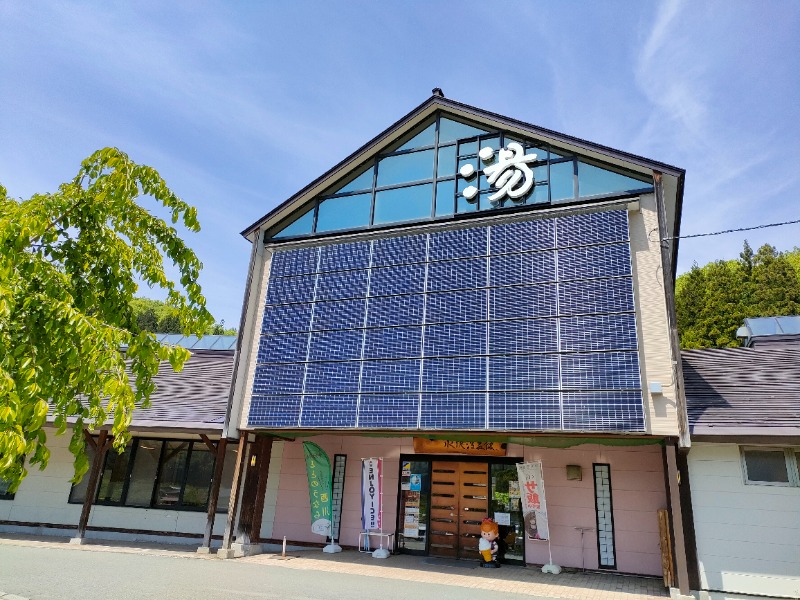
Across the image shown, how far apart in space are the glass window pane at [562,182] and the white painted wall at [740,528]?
5.36 m

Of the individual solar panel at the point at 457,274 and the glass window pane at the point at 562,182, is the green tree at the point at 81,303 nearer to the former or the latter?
the individual solar panel at the point at 457,274

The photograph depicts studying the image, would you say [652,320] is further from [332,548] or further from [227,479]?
[227,479]

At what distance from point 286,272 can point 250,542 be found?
20.0ft

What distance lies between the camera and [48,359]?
3.59 metres

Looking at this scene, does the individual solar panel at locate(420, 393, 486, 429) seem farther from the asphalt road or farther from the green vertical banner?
the green vertical banner

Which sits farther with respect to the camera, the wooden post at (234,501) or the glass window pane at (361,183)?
the glass window pane at (361,183)

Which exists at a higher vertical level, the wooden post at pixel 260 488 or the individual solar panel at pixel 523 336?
the individual solar panel at pixel 523 336

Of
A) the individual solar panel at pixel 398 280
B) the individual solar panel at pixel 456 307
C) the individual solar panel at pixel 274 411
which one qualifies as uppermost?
the individual solar panel at pixel 398 280

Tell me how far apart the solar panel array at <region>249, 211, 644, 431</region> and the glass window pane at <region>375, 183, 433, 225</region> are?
66cm

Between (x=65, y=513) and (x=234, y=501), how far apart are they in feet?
19.4

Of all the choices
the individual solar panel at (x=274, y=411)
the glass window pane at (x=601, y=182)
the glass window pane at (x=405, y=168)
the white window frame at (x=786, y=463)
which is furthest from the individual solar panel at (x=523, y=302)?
the individual solar panel at (x=274, y=411)

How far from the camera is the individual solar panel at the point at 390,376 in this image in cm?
1070

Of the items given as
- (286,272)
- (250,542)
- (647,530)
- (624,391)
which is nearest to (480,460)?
(647,530)

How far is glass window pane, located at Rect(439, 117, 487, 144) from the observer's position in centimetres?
1259
